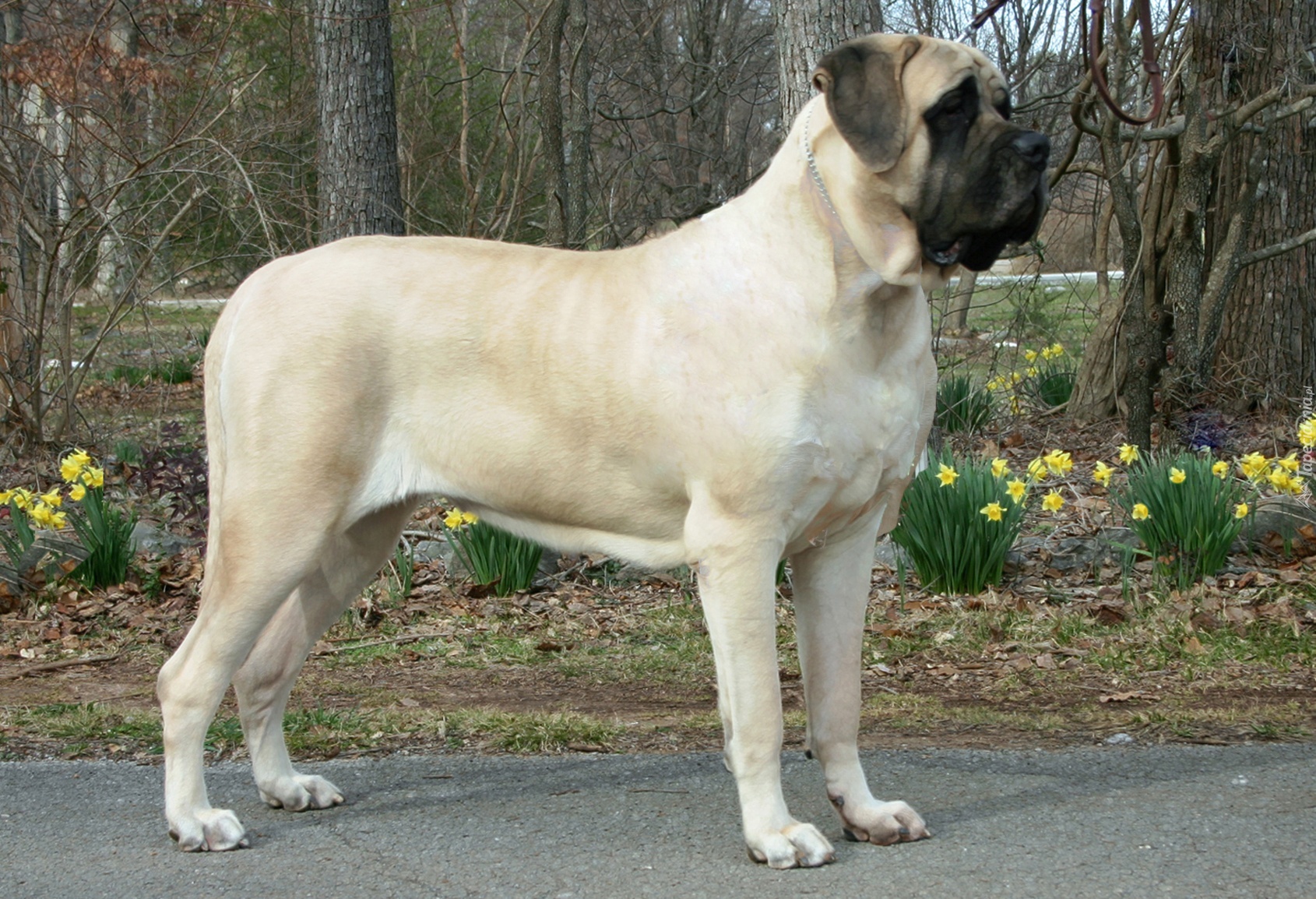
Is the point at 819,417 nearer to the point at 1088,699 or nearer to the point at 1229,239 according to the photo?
the point at 1088,699

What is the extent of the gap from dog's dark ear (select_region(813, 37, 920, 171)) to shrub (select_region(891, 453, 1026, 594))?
2.87 meters

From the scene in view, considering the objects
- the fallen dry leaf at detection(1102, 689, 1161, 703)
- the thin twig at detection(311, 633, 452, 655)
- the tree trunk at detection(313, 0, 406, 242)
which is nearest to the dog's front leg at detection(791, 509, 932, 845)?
the fallen dry leaf at detection(1102, 689, 1161, 703)

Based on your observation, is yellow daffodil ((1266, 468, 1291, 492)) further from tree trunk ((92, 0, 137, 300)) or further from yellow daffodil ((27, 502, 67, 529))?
tree trunk ((92, 0, 137, 300))

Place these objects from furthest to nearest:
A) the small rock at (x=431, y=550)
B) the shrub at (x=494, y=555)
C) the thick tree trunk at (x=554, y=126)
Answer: the thick tree trunk at (x=554, y=126) < the small rock at (x=431, y=550) < the shrub at (x=494, y=555)

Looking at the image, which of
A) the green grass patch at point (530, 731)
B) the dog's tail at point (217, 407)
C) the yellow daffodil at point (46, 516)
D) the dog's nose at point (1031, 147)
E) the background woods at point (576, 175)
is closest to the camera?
the dog's nose at point (1031, 147)

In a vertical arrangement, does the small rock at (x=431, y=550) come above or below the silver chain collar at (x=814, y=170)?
below

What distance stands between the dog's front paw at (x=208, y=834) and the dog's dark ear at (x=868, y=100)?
2288 millimetres

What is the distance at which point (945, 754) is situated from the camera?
390 cm

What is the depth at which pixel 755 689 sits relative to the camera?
3086 mm

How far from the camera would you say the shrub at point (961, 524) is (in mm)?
5590

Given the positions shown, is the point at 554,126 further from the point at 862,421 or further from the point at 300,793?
the point at 862,421

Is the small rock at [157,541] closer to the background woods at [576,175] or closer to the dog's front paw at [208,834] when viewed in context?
the background woods at [576,175]

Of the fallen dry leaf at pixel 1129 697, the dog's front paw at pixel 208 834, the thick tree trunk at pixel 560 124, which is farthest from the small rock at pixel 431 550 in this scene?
the fallen dry leaf at pixel 1129 697

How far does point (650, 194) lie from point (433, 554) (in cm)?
898
